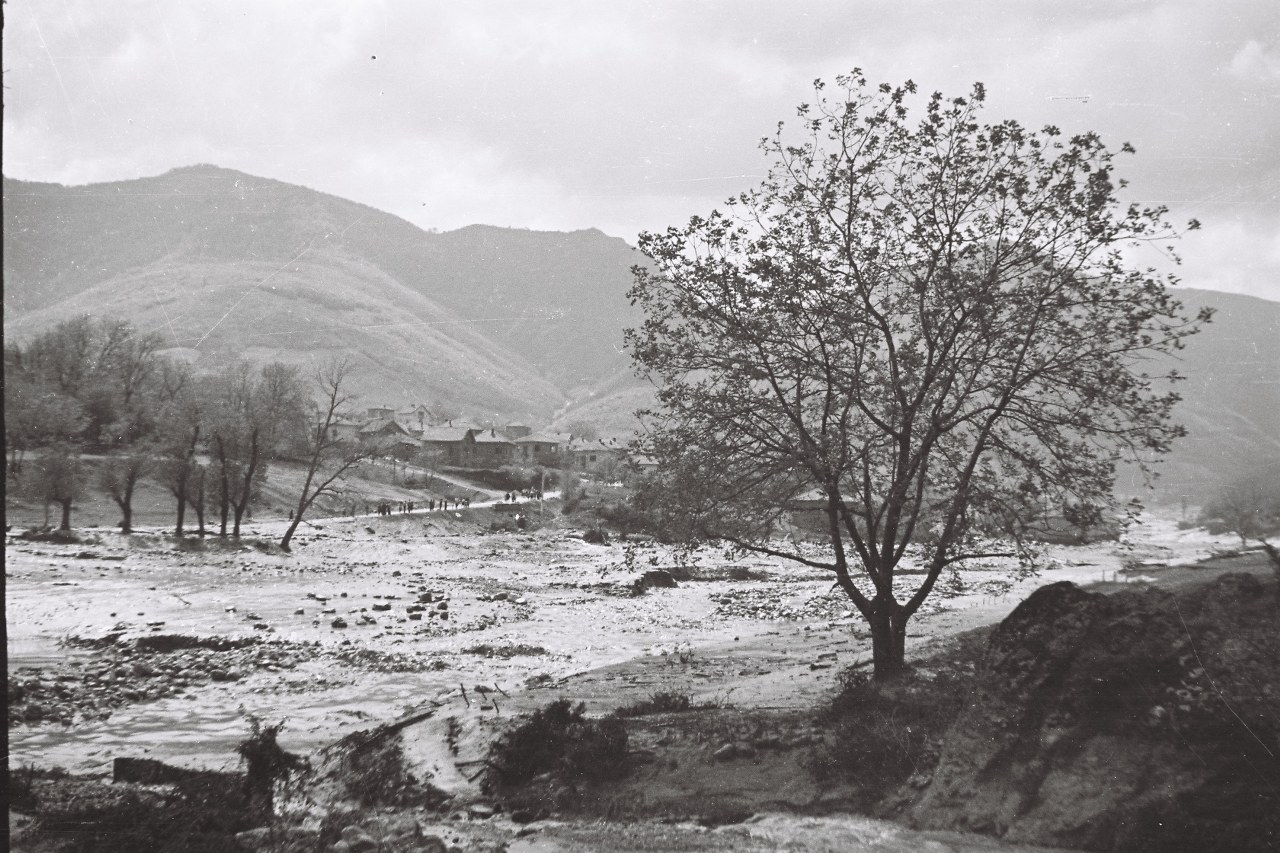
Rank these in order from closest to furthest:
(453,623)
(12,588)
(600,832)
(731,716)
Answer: (600,832) → (731,716) → (453,623) → (12,588)

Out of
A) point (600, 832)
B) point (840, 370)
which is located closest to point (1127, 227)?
point (840, 370)

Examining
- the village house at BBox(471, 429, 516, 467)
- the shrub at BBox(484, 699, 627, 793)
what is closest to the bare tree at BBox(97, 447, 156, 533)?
the shrub at BBox(484, 699, 627, 793)

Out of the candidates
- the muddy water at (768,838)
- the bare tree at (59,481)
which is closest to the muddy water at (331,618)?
the bare tree at (59,481)

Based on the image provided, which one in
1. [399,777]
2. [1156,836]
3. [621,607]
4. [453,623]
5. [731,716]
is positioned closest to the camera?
[1156,836]

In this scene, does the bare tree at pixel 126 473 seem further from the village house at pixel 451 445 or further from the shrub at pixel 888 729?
the village house at pixel 451 445

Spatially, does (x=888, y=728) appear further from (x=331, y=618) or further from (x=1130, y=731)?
(x=331, y=618)

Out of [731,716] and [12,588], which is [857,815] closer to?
[731,716]

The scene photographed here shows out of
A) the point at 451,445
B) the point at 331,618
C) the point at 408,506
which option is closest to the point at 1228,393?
the point at 331,618
